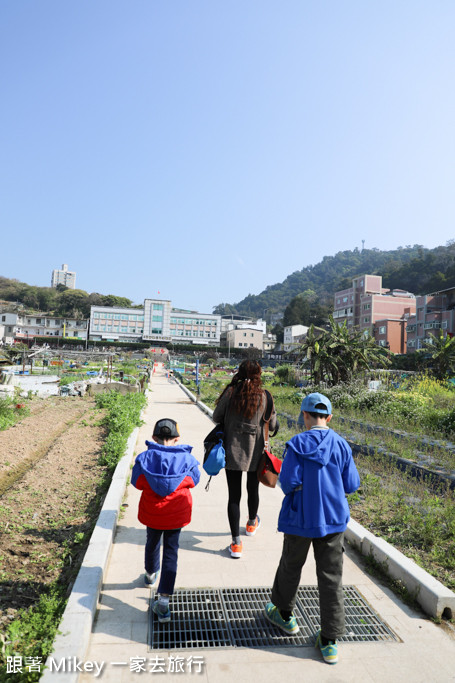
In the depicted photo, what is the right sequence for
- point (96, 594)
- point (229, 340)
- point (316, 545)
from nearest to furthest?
point (316, 545) → point (96, 594) → point (229, 340)

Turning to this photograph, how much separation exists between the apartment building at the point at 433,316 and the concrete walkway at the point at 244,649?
4905 centimetres

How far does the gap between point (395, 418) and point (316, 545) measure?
1051cm

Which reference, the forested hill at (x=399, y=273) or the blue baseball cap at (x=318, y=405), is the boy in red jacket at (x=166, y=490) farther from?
the forested hill at (x=399, y=273)

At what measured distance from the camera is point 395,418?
40.2 ft

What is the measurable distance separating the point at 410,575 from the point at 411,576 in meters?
0.01

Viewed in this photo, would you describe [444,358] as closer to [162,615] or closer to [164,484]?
[164,484]

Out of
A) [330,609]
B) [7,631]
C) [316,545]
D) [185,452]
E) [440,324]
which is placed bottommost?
[7,631]

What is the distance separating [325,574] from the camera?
2.68 meters

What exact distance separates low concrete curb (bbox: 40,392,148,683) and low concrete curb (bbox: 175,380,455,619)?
2.45 meters

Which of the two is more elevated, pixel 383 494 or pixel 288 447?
pixel 288 447

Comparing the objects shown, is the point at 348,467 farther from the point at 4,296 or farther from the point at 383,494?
the point at 4,296

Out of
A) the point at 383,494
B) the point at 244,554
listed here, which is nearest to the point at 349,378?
the point at 383,494

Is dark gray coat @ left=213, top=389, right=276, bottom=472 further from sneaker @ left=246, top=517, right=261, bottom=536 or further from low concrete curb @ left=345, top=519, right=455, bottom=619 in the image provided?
low concrete curb @ left=345, top=519, right=455, bottom=619

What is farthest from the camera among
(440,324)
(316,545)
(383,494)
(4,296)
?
(4,296)
